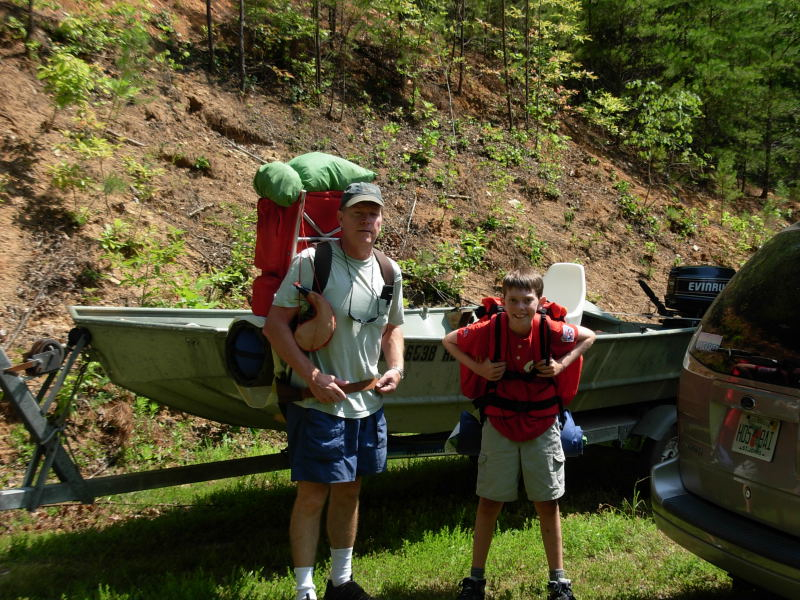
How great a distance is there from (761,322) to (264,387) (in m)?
2.53

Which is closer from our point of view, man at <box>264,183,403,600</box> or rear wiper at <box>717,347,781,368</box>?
rear wiper at <box>717,347,781,368</box>

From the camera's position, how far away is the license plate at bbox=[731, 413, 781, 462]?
3094mm

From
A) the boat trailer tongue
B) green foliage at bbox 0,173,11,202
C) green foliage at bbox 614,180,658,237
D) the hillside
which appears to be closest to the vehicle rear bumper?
the boat trailer tongue

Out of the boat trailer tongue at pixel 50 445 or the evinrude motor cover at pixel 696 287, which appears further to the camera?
the evinrude motor cover at pixel 696 287

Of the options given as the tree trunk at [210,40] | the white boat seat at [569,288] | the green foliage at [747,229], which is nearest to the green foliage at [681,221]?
the green foliage at [747,229]

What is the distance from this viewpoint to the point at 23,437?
5301 mm

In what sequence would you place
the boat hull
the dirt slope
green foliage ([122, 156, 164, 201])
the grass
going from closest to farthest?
the grass
the boat hull
the dirt slope
green foliage ([122, 156, 164, 201])

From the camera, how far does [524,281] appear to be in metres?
3.49

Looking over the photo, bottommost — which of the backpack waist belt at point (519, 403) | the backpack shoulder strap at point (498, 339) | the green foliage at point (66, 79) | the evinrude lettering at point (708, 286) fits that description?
the backpack waist belt at point (519, 403)

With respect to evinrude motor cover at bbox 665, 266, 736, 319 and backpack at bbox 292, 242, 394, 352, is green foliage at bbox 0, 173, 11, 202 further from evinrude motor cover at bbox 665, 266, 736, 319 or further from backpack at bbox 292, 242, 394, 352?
evinrude motor cover at bbox 665, 266, 736, 319

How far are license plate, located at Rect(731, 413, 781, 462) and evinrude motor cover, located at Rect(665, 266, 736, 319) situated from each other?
3433 mm

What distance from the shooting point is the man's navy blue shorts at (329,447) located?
328 cm

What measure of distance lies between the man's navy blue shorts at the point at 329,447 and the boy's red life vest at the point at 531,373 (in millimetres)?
609

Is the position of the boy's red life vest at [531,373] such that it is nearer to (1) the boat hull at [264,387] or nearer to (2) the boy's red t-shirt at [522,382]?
(2) the boy's red t-shirt at [522,382]
